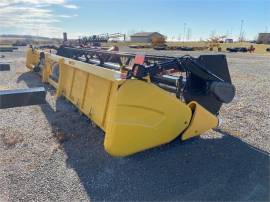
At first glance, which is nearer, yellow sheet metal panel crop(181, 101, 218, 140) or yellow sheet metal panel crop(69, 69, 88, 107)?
yellow sheet metal panel crop(181, 101, 218, 140)

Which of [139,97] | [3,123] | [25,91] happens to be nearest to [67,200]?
[25,91]

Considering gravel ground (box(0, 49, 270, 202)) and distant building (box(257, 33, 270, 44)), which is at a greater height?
distant building (box(257, 33, 270, 44))

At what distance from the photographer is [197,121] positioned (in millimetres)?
4141

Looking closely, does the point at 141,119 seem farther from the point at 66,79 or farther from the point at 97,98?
the point at 66,79

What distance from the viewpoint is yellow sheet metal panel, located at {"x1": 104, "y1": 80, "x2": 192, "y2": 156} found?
3332mm

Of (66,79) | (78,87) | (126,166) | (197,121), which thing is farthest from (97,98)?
(66,79)

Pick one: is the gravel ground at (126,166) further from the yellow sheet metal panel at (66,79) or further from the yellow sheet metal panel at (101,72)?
the yellow sheet metal panel at (66,79)

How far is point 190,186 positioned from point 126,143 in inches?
38.7

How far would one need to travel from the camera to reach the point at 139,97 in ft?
11.3

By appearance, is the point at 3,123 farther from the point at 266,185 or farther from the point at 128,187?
the point at 266,185

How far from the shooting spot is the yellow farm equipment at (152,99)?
3.38 metres

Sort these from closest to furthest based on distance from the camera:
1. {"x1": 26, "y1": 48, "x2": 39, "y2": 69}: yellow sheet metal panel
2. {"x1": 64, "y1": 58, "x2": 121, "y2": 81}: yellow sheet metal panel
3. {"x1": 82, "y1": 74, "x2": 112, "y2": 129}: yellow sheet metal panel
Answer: {"x1": 64, "y1": 58, "x2": 121, "y2": 81}: yellow sheet metal panel, {"x1": 82, "y1": 74, "x2": 112, "y2": 129}: yellow sheet metal panel, {"x1": 26, "y1": 48, "x2": 39, "y2": 69}: yellow sheet metal panel

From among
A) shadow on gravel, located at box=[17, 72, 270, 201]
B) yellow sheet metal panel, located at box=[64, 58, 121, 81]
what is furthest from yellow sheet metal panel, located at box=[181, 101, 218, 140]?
yellow sheet metal panel, located at box=[64, 58, 121, 81]

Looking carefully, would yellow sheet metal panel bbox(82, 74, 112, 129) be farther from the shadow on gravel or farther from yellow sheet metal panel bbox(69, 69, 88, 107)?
the shadow on gravel
